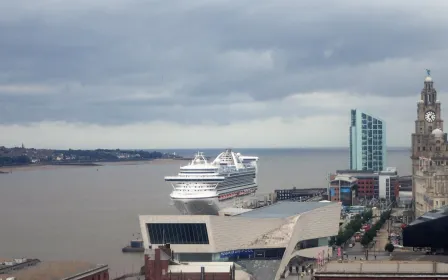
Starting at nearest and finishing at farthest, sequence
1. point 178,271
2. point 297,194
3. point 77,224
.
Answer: point 178,271
point 77,224
point 297,194

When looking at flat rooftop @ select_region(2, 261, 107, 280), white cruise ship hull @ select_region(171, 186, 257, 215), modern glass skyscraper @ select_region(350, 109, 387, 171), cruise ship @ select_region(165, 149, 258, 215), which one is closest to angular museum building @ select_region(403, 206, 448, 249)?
flat rooftop @ select_region(2, 261, 107, 280)

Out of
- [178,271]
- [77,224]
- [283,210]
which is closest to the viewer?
[178,271]

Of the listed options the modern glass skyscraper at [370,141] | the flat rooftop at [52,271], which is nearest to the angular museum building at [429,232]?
the flat rooftop at [52,271]

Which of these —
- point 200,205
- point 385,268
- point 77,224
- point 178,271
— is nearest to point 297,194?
point 200,205

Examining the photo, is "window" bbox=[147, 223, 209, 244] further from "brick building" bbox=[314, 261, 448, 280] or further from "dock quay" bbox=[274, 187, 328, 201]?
"dock quay" bbox=[274, 187, 328, 201]

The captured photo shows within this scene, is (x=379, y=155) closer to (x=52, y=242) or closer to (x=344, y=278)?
(x=52, y=242)

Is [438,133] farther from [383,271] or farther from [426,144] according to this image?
[383,271]
